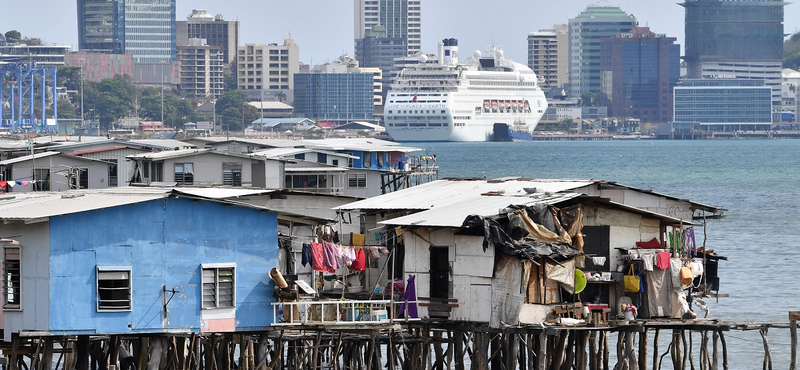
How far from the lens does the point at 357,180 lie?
53.8 m

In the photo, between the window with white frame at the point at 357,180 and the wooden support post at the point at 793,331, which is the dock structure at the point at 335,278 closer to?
the wooden support post at the point at 793,331

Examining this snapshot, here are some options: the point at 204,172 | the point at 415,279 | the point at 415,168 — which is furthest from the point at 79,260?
the point at 415,168

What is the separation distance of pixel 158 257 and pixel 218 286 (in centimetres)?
113

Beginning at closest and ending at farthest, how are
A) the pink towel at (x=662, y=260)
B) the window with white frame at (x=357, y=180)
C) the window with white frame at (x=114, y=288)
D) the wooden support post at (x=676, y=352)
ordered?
the window with white frame at (x=114, y=288)
the pink towel at (x=662, y=260)
the wooden support post at (x=676, y=352)
the window with white frame at (x=357, y=180)

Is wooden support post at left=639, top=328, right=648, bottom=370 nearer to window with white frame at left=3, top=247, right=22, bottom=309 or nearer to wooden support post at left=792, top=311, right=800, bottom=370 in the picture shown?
wooden support post at left=792, top=311, right=800, bottom=370

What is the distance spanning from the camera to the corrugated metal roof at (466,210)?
2709 cm

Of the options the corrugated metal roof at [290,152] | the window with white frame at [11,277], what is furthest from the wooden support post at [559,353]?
the corrugated metal roof at [290,152]

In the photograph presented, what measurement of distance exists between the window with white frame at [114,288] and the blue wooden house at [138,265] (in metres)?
0.02

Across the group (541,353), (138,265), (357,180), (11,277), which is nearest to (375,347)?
(541,353)

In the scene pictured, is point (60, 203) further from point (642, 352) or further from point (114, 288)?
point (642, 352)

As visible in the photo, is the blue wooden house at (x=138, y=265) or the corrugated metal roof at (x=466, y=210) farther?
the corrugated metal roof at (x=466, y=210)

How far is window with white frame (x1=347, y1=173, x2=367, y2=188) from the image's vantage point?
175ft

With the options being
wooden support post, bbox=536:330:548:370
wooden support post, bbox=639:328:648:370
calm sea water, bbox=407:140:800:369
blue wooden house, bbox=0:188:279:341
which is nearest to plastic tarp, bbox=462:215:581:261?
wooden support post, bbox=536:330:548:370

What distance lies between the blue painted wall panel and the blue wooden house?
0.6 inches
